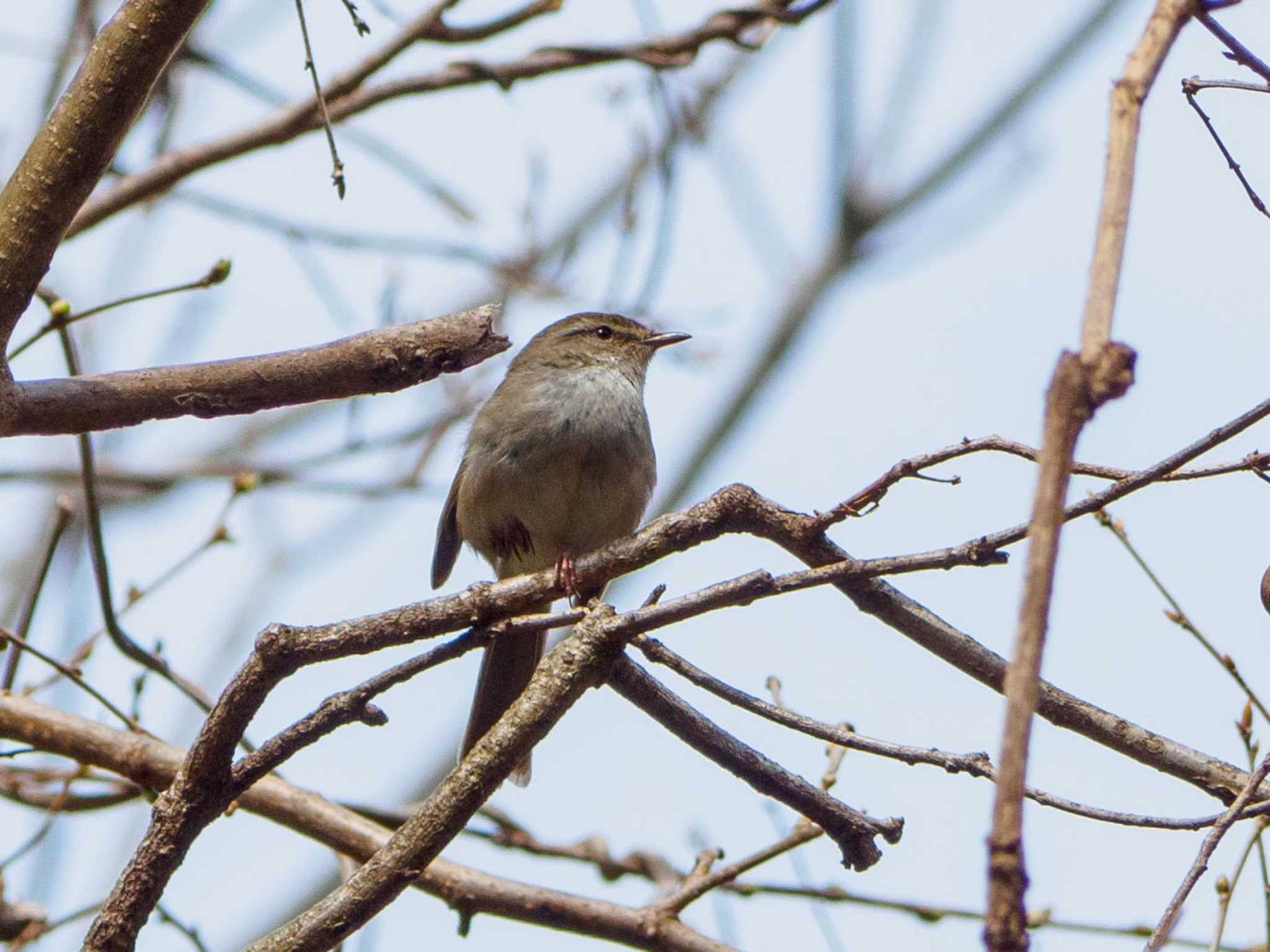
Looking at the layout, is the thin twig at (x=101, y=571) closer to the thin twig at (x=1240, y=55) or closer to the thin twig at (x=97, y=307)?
the thin twig at (x=97, y=307)

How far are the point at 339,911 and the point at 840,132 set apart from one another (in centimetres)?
933

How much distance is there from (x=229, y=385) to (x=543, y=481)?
10.0 feet

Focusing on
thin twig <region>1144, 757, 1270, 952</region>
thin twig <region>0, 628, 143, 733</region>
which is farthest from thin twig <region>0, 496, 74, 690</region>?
thin twig <region>1144, 757, 1270, 952</region>

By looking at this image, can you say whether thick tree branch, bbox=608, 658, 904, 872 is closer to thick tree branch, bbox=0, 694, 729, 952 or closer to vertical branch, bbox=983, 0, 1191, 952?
thick tree branch, bbox=0, 694, 729, 952

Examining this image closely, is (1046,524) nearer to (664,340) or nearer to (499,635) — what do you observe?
(499,635)

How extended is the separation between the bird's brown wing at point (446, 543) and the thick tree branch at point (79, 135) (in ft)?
12.7

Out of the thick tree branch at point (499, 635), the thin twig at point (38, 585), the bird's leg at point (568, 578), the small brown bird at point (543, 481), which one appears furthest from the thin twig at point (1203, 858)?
the small brown bird at point (543, 481)

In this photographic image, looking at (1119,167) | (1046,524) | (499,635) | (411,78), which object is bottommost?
(1046,524)

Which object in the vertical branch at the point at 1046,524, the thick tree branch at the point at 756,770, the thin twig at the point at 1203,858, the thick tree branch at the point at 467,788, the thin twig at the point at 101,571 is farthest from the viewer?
the thin twig at the point at 101,571

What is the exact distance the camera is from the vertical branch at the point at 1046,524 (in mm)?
985

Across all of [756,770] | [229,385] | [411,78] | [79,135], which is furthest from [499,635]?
[411,78]

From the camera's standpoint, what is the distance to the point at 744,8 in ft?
17.6

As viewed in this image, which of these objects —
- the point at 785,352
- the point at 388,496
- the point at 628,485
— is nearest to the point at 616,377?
the point at 628,485

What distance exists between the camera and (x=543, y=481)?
554 cm
